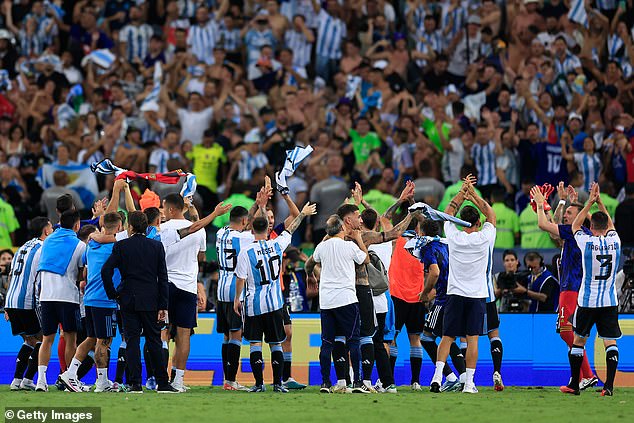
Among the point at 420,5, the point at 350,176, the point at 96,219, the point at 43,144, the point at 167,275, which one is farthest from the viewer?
the point at 420,5

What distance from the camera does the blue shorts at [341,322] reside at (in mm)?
15961

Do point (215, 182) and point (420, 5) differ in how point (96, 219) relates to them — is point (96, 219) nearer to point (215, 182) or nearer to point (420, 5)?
point (215, 182)

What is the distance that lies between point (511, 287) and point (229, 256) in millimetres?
4655

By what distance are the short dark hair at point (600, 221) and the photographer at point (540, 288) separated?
9.55ft

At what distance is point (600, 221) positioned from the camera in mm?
16141

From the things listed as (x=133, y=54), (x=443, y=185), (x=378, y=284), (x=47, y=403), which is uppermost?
(x=133, y=54)

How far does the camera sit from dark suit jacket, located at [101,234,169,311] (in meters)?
15.5

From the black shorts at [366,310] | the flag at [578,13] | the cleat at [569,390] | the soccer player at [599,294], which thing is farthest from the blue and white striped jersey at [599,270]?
the flag at [578,13]

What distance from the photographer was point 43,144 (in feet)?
84.3

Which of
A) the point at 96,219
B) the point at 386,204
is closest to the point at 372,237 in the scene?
the point at 96,219

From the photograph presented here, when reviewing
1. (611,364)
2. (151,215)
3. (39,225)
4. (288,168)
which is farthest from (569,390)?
(39,225)

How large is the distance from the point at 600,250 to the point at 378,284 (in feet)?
9.23

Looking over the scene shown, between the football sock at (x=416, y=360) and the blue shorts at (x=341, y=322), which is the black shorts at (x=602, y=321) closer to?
the football sock at (x=416, y=360)

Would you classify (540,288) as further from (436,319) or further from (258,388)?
(258,388)
